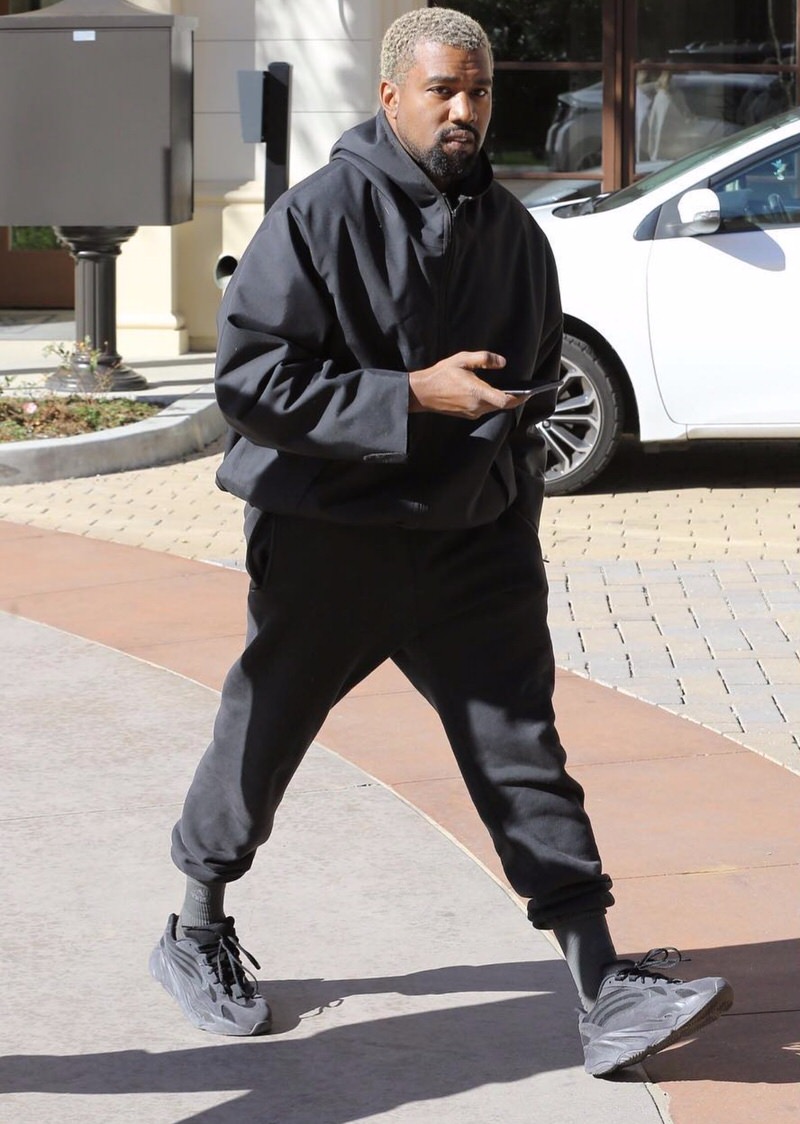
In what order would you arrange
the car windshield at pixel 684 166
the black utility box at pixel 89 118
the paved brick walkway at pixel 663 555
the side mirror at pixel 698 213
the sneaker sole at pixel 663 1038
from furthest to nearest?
the black utility box at pixel 89 118, the car windshield at pixel 684 166, the side mirror at pixel 698 213, the paved brick walkway at pixel 663 555, the sneaker sole at pixel 663 1038

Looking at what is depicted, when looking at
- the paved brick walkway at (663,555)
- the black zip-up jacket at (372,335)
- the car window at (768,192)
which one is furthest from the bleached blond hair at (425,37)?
the car window at (768,192)

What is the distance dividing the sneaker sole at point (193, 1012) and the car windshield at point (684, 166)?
18.7 ft

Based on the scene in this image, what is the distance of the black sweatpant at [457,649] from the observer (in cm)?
319

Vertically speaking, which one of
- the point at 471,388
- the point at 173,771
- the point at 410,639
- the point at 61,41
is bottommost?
the point at 173,771

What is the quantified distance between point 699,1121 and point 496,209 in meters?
1.56

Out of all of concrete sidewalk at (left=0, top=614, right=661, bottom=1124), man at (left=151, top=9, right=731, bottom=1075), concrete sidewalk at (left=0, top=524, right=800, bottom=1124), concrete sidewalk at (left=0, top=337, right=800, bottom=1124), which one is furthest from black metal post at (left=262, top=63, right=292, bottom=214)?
man at (left=151, top=9, right=731, bottom=1075)

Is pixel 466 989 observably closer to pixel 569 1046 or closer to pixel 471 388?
pixel 569 1046

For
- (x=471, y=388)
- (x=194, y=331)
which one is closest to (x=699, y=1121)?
(x=471, y=388)

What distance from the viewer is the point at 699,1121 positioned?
3082 millimetres

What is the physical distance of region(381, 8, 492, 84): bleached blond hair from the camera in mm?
2986

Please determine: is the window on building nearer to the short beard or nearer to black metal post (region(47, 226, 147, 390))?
black metal post (region(47, 226, 147, 390))

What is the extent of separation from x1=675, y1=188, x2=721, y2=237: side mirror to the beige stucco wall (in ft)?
Result: 15.6

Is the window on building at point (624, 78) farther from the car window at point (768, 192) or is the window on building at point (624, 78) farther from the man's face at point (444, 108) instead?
the man's face at point (444, 108)

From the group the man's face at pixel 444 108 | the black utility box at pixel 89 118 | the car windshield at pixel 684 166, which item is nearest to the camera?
the man's face at pixel 444 108
